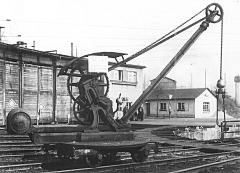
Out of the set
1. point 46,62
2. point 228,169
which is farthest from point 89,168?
point 46,62

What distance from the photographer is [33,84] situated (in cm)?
2555

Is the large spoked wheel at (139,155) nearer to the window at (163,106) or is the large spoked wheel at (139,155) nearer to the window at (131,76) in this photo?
the window at (131,76)

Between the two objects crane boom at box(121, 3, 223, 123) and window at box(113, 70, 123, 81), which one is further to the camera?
window at box(113, 70, 123, 81)

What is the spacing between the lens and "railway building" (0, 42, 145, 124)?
23.6 m

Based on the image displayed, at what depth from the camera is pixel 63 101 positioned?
1090 inches

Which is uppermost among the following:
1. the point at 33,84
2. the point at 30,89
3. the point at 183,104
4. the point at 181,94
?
the point at 33,84

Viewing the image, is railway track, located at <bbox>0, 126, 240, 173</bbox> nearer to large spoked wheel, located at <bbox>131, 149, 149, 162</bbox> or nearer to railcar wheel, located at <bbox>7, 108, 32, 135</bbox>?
large spoked wheel, located at <bbox>131, 149, 149, 162</bbox>

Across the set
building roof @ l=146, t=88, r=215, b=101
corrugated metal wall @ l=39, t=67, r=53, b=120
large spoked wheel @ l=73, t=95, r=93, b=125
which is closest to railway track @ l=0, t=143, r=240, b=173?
large spoked wheel @ l=73, t=95, r=93, b=125

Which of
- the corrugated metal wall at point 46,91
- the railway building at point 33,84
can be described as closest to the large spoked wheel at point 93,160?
the railway building at point 33,84

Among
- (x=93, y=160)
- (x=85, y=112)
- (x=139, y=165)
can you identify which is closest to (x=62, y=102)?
(x=85, y=112)

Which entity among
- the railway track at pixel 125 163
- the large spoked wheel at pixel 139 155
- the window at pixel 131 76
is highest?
the window at pixel 131 76

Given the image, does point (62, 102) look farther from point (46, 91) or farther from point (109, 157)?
point (109, 157)

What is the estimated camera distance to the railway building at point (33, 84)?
77.5ft

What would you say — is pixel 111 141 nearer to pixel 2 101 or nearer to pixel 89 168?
pixel 89 168
